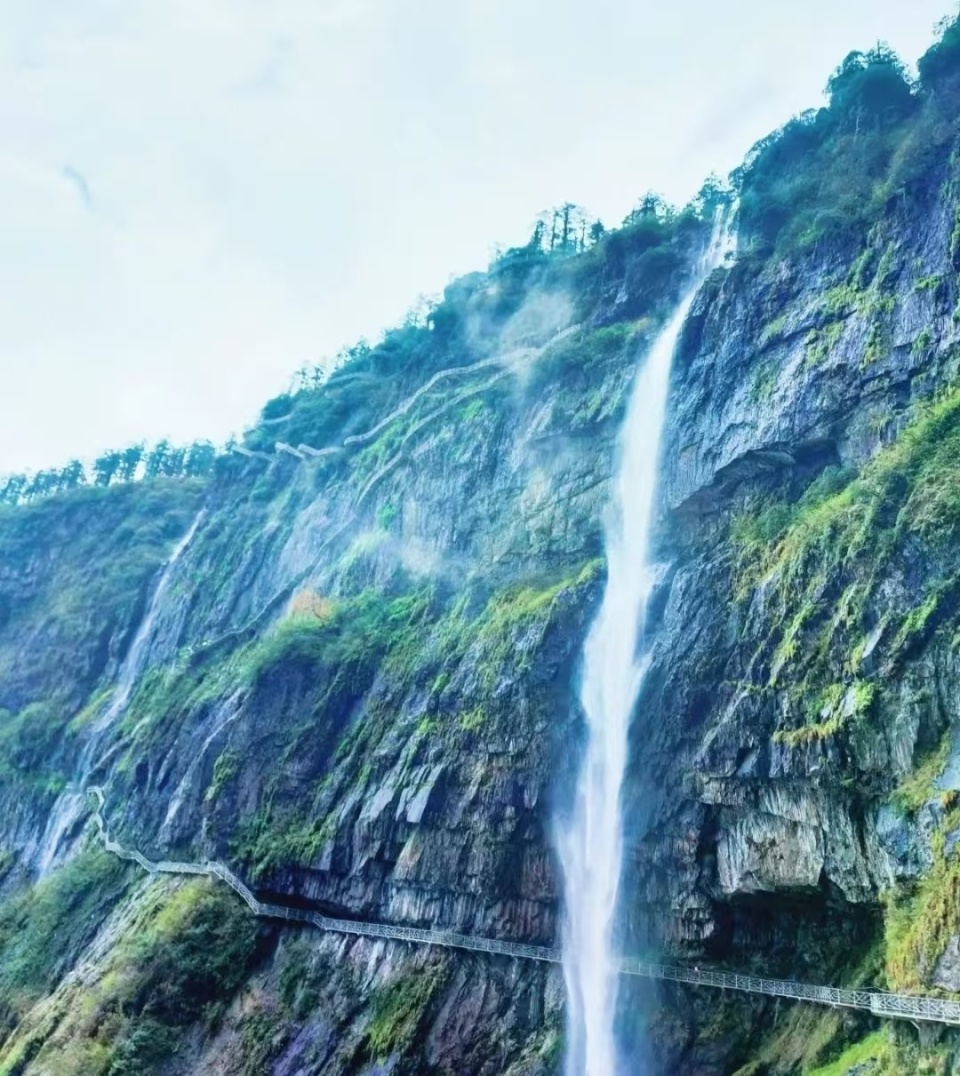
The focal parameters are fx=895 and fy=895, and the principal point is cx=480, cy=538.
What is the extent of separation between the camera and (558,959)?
79.8 feet

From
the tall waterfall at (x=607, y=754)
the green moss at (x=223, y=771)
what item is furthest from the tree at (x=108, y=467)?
the tall waterfall at (x=607, y=754)

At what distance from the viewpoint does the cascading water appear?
4253 cm

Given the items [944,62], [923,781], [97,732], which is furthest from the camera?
[97,732]

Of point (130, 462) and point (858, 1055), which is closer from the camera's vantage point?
point (858, 1055)

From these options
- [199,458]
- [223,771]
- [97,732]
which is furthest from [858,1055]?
[199,458]

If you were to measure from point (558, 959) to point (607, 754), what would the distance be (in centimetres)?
570

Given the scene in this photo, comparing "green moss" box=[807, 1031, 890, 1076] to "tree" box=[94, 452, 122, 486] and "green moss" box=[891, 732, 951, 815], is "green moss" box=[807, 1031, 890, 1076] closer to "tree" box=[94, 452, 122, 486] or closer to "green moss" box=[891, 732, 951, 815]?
"green moss" box=[891, 732, 951, 815]

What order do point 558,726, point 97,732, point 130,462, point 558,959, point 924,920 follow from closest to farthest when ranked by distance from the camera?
point 924,920 < point 558,959 < point 558,726 < point 97,732 < point 130,462

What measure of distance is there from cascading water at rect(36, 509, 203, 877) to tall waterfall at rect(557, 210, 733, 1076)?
2756 centimetres

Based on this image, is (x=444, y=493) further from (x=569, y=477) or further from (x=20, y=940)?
(x=20, y=940)

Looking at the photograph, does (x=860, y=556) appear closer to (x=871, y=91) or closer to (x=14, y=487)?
(x=871, y=91)

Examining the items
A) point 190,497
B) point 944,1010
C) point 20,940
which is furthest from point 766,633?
point 190,497

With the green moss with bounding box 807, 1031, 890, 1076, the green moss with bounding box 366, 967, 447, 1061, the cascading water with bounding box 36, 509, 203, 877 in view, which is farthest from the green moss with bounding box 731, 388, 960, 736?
the cascading water with bounding box 36, 509, 203, 877

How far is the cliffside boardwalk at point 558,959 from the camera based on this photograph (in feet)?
55.1
